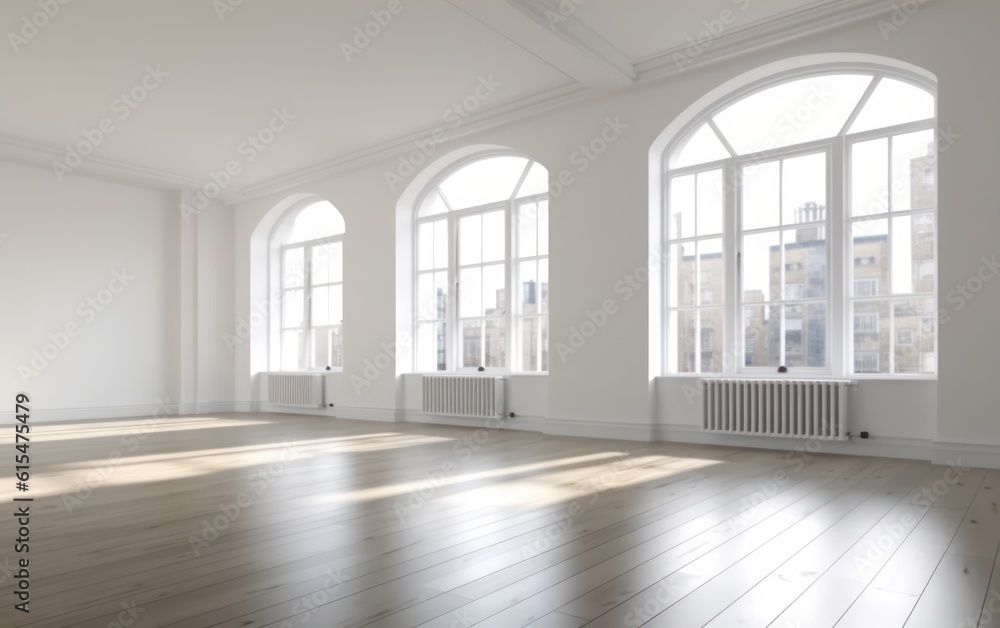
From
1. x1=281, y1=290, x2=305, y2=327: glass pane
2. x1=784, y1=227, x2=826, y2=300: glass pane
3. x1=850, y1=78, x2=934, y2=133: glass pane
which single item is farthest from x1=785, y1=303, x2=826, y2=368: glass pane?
x1=281, y1=290, x2=305, y2=327: glass pane

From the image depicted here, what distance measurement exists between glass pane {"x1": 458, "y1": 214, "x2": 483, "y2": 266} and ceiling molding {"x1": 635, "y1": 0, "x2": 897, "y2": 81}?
270 cm

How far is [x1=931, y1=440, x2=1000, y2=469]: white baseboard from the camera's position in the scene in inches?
179

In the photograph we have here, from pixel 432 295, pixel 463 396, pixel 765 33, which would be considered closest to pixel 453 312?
pixel 432 295

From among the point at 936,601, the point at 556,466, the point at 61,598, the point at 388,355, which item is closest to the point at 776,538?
the point at 936,601

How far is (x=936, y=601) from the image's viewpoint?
6.88 feet

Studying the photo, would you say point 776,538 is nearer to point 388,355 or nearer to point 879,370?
point 879,370

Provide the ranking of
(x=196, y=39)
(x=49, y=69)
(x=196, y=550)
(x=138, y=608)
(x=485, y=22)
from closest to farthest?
1. (x=138, y=608)
2. (x=196, y=550)
3. (x=485, y=22)
4. (x=196, y=39)
5. (x=49, y=69)

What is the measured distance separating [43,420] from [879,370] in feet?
31.0

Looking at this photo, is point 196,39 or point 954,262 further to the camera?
point 196,39

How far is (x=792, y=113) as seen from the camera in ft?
19.3

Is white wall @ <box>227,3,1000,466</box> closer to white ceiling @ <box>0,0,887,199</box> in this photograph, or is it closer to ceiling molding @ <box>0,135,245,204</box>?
white ceiling @ <box>0,0,887,199</box>

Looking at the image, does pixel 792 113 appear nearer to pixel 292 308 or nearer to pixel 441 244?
pixel 441 244

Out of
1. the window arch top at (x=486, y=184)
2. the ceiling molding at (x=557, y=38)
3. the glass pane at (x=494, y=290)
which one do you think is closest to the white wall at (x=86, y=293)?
the window arch top at (x=486, y=184)

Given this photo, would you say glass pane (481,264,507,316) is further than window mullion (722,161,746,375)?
Yes
